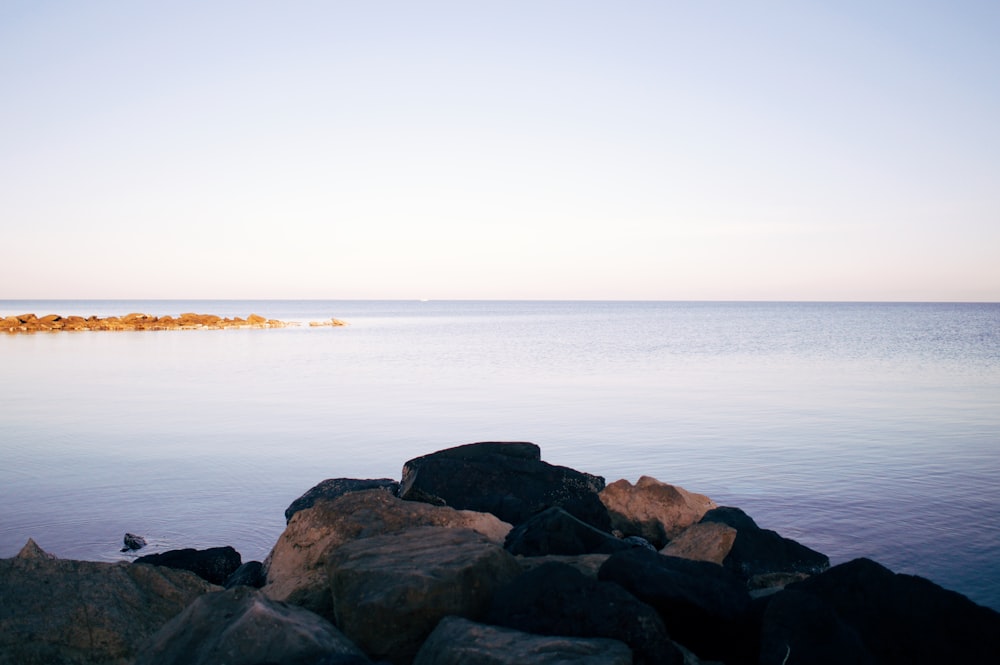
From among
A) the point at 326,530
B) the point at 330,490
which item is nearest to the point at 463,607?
the point at 326,530

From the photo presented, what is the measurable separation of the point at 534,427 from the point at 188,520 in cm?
895

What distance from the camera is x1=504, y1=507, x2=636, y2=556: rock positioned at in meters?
6.76

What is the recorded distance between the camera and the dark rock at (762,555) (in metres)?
8.05

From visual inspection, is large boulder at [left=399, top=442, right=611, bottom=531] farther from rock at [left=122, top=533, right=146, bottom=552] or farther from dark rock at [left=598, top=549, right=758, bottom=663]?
dark rock at [left=598, top=549, right=758, bottom=663]

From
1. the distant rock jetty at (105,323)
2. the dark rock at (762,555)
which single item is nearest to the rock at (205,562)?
the dark rock at (762,555)

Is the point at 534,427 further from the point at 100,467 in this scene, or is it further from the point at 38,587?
the point at 38,587

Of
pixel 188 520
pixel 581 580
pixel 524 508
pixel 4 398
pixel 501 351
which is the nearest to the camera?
pixel 581 580

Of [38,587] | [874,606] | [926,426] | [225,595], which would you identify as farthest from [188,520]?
[926,426]

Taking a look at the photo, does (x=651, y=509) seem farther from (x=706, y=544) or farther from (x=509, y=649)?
(x=509, y=649)

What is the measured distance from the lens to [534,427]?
61.7 ft

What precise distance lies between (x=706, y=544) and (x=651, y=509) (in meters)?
2.06

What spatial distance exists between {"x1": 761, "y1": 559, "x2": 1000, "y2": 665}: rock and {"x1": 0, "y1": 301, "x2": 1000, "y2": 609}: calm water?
10.3 feet

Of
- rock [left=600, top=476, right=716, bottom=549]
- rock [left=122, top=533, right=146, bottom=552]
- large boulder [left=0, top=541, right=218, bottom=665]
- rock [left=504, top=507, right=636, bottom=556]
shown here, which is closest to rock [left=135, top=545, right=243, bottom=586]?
large boulder [left=0, top=541, right=218, bottom=665]

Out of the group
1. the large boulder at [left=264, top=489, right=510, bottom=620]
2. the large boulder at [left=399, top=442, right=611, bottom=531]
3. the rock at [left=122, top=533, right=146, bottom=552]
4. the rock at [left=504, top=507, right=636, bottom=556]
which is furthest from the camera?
the rock at [left=122, top=533, right=146, bottom=552]
